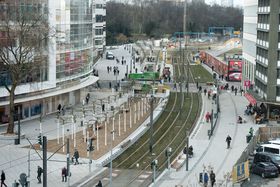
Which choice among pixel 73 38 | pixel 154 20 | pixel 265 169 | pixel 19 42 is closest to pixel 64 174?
pixel 265 169

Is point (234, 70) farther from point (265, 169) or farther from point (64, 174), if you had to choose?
point (64, 174)

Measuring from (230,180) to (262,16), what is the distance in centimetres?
3017

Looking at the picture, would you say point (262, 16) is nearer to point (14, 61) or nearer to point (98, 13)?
point (14, 61)

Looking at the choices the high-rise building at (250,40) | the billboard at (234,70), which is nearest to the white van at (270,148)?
the high-rise building at (250,40)

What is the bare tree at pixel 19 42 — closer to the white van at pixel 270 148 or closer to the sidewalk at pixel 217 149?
the sidewalk at pixel 217 149

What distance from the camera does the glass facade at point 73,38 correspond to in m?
58.5

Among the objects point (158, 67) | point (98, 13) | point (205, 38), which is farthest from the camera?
point (205, 38)

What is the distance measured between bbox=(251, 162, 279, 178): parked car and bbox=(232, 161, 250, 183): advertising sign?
1.64 m

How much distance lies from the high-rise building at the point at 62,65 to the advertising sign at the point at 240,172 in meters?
23.9

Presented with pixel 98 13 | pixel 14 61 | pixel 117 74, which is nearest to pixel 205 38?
pixel 98 13

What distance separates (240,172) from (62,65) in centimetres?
2870

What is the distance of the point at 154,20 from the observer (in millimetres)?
177000

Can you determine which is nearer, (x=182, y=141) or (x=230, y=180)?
(x=230, y=180)

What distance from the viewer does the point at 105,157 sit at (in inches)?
1613
